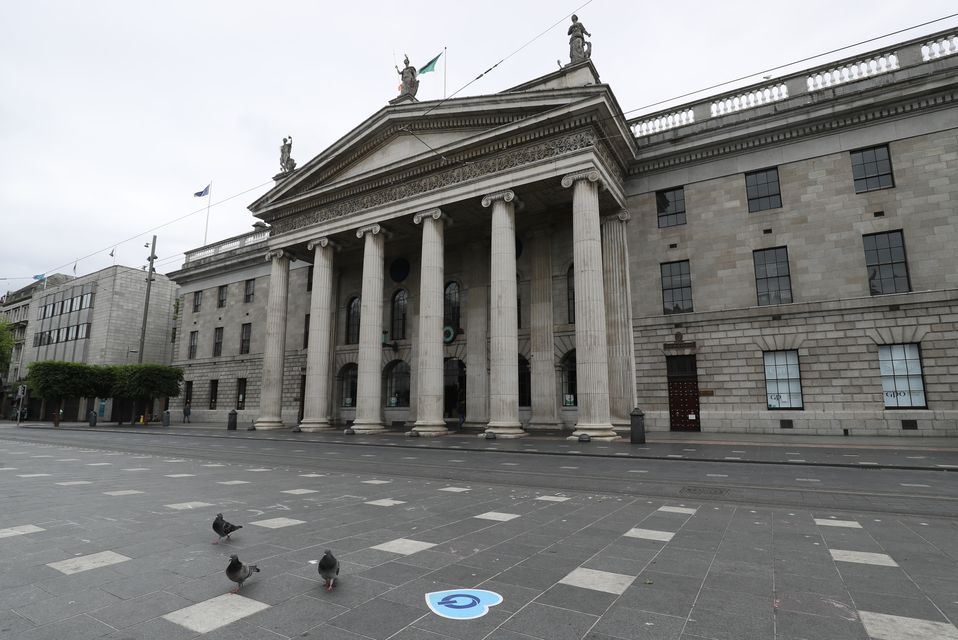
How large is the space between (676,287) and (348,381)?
23.0 m

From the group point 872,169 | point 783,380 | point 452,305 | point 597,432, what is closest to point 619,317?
point 597,432

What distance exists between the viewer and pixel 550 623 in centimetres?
349

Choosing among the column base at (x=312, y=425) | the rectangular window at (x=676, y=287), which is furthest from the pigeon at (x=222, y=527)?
the column base at (x=312, y=425)

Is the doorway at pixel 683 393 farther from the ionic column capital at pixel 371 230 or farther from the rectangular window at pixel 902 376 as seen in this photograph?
the ionic column capital at pixel 371 230

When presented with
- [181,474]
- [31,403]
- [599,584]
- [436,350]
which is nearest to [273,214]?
[436,350]

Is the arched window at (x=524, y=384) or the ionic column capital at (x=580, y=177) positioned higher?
the ionic column capital at (x=580, y=177)

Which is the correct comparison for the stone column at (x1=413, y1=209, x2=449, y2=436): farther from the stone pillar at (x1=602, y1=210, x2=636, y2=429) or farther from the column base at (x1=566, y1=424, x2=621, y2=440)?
the stone pillar at (x1=602, y1=210, x2=636, y2=429)

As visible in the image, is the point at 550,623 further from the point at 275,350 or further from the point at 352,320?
the point at 352,320

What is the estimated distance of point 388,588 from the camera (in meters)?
4.15

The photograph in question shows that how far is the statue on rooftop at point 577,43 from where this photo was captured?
24.0 metres

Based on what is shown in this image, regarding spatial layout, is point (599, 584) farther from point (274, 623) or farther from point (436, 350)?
point (436, 350)

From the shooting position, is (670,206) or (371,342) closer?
(670,206)

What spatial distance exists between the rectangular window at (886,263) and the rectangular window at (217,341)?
148 feet

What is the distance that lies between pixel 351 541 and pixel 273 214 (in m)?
32.3
